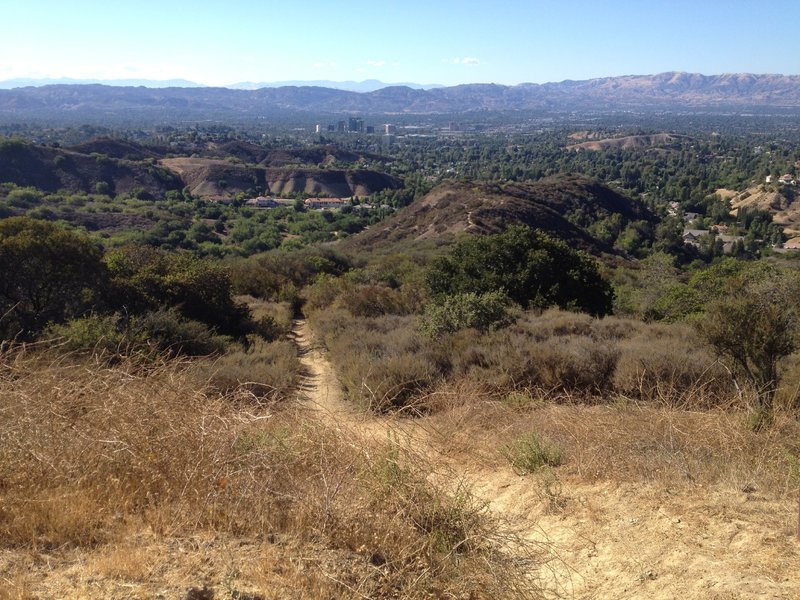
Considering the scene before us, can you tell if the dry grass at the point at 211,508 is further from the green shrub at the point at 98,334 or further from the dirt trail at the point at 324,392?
the green shrub at the point at 98,334

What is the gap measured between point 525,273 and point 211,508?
10.7m

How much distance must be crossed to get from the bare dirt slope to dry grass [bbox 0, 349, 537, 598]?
335 mm

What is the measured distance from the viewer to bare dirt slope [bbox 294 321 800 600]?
121 inches

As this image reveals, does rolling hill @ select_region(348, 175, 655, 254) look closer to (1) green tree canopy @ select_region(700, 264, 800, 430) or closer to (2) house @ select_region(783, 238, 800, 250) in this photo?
(2) house @ select_region(783, 238, 800, 250)

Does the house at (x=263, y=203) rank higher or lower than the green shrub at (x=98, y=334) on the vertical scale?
lower

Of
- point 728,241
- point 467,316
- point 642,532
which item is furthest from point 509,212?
point 642,532

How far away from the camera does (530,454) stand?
478cm

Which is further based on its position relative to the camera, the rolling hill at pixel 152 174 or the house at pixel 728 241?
the rolling hill at pixel 152 174

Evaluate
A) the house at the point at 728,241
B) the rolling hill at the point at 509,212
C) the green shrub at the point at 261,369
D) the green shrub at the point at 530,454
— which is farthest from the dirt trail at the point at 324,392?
the house at the point at 728,241

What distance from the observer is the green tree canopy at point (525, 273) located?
13.2 m

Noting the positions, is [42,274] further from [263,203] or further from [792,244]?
[792,244]

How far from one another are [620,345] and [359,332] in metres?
4.69

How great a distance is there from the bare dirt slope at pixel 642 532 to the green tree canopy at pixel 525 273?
855 cm

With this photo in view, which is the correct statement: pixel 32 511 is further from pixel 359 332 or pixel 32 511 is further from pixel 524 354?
pixel 359 332
